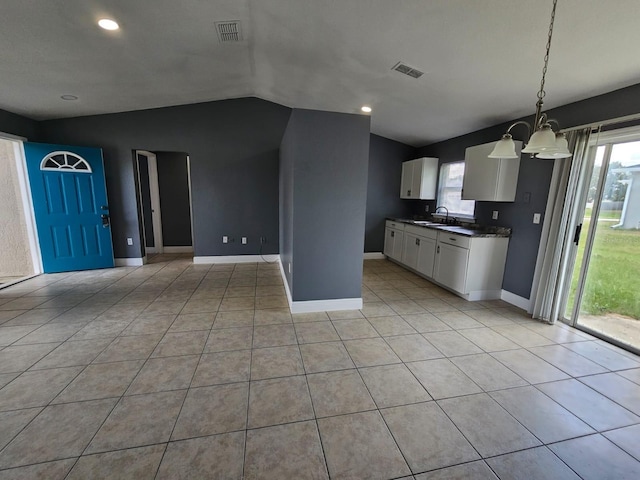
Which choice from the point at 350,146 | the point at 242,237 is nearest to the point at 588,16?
the point at 350,146

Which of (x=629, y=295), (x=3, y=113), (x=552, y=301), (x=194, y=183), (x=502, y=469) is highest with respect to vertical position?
(x=3, y=113)

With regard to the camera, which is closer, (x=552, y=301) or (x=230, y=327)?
(x=230, y=327)

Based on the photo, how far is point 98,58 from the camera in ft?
9.50

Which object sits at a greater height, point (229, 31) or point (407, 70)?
point (229, 31)

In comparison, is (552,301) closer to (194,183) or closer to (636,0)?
(636,0)

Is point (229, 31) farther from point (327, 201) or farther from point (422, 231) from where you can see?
point (422, 231)

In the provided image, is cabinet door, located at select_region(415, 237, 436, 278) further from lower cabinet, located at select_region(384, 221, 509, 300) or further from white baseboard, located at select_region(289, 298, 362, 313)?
white baseboard, located at select_region(289, 298, 362, 313)

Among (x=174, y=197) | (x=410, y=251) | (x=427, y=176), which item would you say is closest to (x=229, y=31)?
(x=427, y=176)

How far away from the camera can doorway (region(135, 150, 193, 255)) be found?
574 centimetres

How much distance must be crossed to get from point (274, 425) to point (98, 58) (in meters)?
3.82

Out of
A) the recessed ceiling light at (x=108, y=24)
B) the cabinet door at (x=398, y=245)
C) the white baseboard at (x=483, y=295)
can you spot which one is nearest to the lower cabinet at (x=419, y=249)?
the cabinet door at (x=398, y=245)

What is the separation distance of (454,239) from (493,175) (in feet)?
3.06

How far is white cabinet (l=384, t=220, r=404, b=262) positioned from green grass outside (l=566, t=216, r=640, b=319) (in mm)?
2555

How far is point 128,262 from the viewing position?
200 inches
